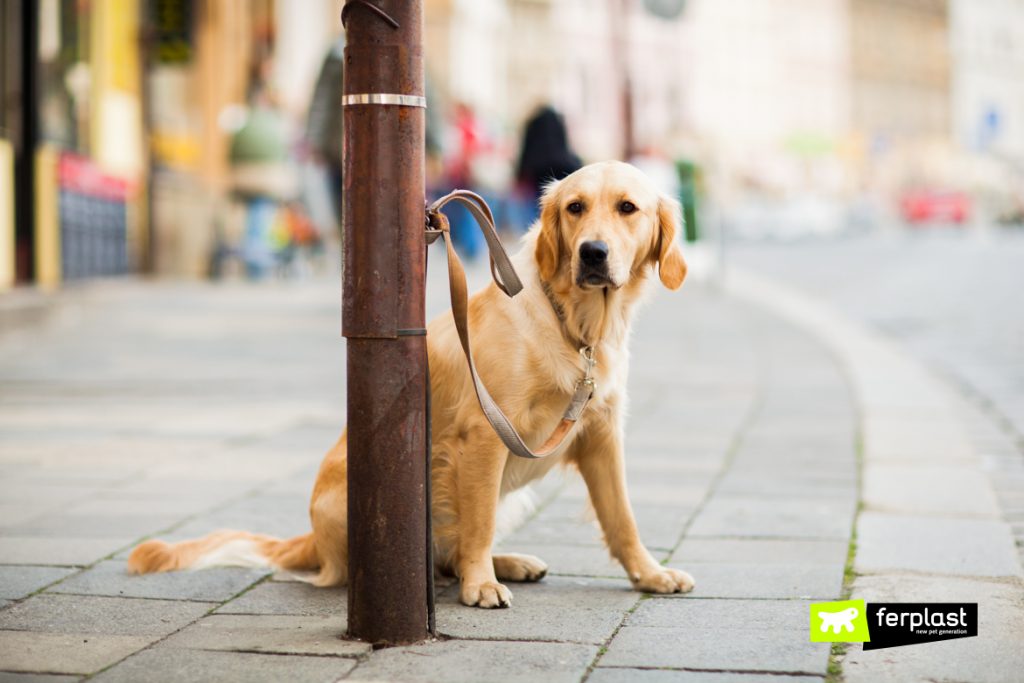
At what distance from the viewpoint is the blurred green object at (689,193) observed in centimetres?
1822

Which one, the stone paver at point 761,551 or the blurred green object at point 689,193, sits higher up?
the blurred green object at point 689,193

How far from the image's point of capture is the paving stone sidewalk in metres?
3.23

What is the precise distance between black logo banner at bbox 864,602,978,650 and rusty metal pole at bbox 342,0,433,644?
1.07 meters

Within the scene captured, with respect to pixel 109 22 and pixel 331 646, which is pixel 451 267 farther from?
pixel 109 22

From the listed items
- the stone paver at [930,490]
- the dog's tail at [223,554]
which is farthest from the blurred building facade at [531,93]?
the dog's tail at [223,554]

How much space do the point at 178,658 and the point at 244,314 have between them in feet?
33.1

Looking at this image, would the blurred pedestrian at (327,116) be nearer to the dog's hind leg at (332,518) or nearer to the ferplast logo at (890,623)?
the dog's hind leg at (332,518)

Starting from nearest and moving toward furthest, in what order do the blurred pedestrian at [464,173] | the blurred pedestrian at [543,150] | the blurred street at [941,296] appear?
the blurred street at [941,296], the blurred pedestrian at [543,150], the blurred pedestrian at [464,173]

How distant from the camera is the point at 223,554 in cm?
412

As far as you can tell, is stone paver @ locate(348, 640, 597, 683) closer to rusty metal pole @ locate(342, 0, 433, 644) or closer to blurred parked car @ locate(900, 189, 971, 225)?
rusty metal pole @ locate(342, 0, 433, 644)

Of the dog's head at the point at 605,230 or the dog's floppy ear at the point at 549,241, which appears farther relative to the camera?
the dog's floppy ear at the point at 549,241

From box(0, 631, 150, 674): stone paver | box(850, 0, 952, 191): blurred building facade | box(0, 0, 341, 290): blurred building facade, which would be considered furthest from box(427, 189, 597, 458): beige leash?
box(850, 0, 952, 191): blurred building facade

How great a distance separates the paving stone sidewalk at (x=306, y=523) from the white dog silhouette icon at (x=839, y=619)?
0.25ft

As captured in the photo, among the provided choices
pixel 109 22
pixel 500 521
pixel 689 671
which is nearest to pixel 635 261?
pixel 500 521
